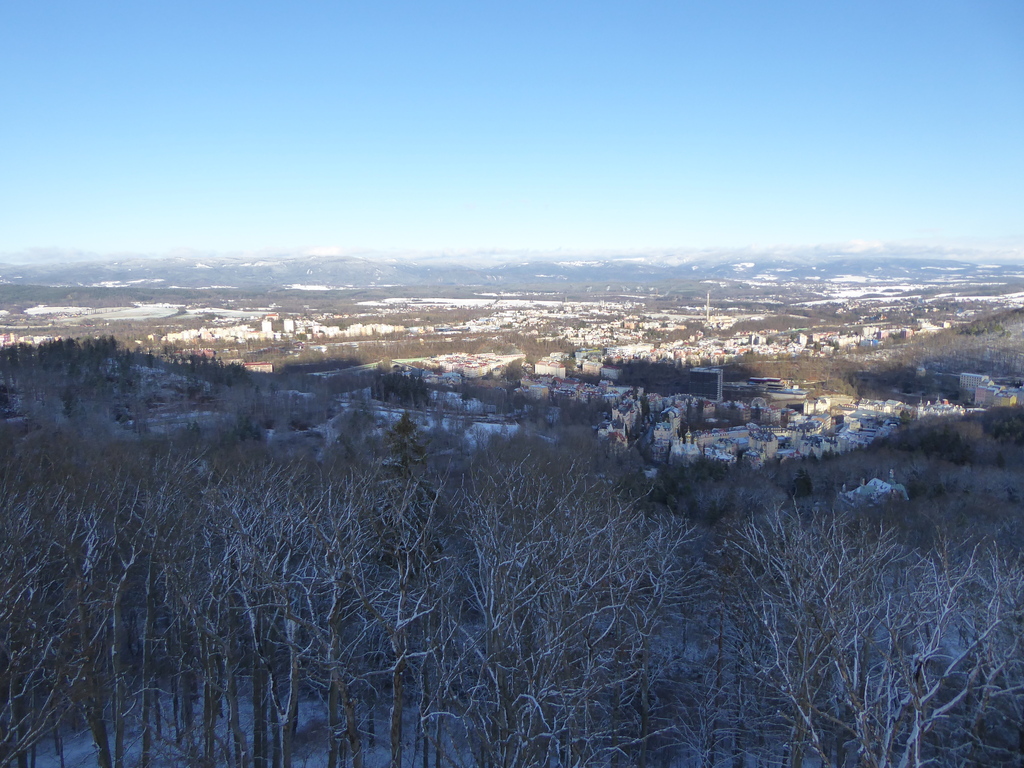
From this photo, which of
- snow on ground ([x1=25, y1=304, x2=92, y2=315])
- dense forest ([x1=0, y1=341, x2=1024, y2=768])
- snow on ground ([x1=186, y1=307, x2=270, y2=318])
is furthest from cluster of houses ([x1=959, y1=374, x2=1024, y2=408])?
snow on ground ([x1=25, y1=304, x2=92, y2=315])

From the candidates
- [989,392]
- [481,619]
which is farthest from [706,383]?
[481,619]

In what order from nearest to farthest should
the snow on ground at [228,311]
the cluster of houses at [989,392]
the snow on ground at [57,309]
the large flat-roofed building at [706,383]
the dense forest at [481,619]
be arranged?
the dense forest at [481,619]
the cluster of houses at [989,392]
the large flat-roofed building at [706,383]
the snow on ground at [57,309]
the snow on ground at [228,311]

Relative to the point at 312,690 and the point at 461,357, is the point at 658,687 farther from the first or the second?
the point at 461,357

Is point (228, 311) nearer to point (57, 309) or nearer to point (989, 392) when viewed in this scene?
point (57, 309)

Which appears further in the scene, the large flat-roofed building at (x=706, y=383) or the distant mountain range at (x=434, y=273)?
the distant mountain range at (x=434, y=273)

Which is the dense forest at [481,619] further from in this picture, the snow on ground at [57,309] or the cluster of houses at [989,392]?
the snow on ground at [57,309]

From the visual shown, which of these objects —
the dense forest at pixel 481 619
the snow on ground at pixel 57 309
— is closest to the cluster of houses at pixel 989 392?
the dense forest at pixel 481 619
